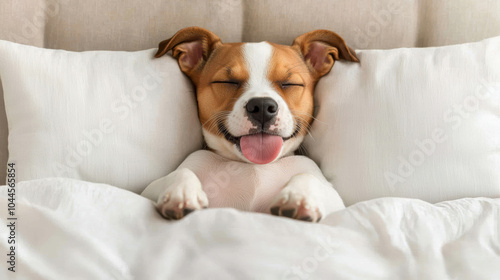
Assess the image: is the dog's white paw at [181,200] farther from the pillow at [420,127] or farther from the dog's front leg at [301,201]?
the pillow at [420,127]

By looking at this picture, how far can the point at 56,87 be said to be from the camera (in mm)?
1335

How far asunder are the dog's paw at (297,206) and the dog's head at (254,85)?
26 cm

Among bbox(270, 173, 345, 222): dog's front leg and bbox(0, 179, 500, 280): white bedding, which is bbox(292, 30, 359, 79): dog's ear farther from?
bbox(0, 179, 500, 280): white bedding

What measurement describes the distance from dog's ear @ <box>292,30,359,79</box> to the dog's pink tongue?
38cm

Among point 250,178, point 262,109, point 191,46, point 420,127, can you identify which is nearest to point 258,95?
point 262,109

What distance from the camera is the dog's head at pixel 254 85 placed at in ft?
4.26

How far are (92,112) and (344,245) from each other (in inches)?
34.5

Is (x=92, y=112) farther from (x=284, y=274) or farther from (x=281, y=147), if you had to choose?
(x=284, y=274)

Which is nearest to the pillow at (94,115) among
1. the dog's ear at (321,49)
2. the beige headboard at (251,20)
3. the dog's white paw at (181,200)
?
the beige headboard at (251,20)

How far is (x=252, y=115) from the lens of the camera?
1270 mm

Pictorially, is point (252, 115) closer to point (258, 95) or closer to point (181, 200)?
point (258, 95)

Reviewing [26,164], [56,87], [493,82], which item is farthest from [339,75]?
[26,164]

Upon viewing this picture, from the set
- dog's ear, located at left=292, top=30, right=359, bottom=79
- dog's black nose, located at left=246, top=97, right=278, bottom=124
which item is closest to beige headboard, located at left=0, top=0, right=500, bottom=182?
dog's ear, located at left=292, top=30, right=359, bottom=79

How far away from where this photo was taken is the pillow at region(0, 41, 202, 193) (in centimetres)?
131
